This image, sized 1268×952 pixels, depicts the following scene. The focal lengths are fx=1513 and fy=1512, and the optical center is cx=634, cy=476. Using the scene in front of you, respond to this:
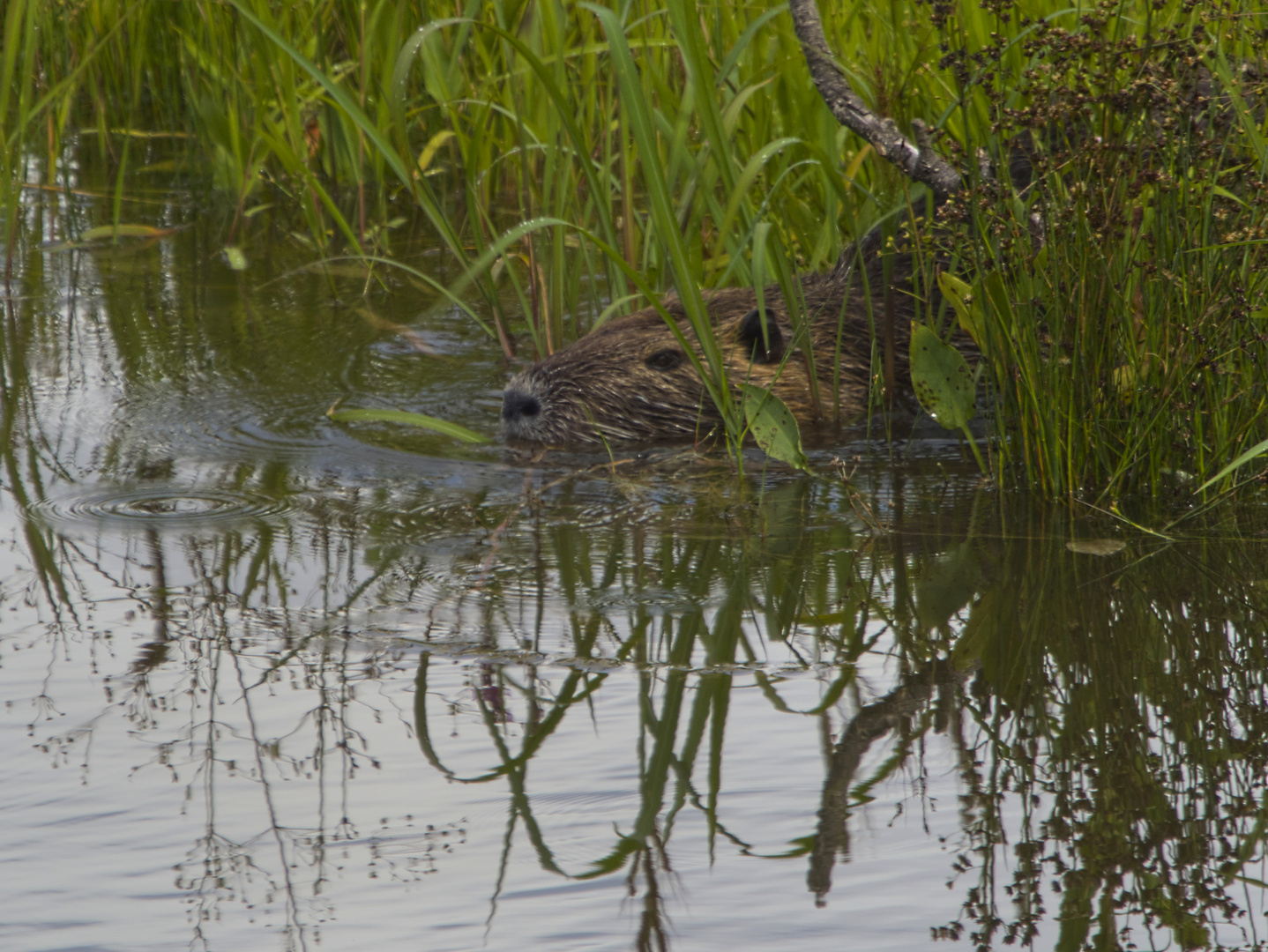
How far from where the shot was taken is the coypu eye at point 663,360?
4.14m

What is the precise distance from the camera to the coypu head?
3.93 meters

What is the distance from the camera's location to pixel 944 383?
3312 millimetres

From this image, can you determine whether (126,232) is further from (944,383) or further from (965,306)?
(965,306)

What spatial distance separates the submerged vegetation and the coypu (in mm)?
139

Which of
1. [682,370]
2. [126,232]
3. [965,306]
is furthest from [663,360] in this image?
[126,232]

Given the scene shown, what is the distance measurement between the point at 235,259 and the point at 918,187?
9.07ft

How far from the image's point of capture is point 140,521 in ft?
9.57

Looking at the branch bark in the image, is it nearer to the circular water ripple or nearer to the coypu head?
the coypu head

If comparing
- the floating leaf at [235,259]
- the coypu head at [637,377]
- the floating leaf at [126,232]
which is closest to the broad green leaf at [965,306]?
the coypu head at [637,377]

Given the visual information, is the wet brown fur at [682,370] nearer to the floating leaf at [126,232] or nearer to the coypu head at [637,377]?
the coypu head at [637,377]

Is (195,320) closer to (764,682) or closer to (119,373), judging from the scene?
(119,373)

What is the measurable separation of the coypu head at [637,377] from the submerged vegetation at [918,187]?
14 centimetres

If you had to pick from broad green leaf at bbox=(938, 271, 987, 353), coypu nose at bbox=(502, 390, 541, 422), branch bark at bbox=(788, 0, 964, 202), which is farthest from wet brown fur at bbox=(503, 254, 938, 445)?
broad green leaf at bbox=(938, 271, 987, 353)

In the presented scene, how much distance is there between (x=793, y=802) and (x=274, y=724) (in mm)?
692
